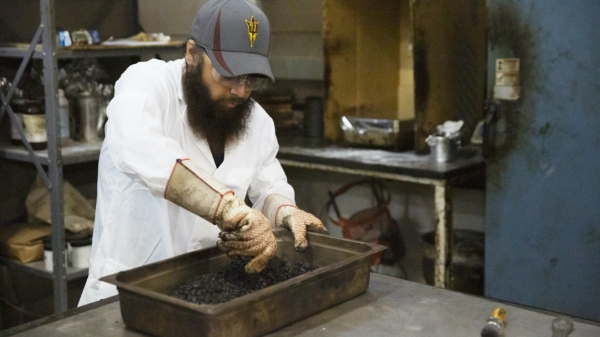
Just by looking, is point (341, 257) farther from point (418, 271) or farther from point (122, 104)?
point (418, 271)

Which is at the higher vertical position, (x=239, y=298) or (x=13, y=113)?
(x=13, y=113)

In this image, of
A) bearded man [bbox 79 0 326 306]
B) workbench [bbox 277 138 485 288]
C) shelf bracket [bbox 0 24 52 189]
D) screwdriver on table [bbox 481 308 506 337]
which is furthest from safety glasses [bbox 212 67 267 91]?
shelf bracket [bbox 0 24 52 189]

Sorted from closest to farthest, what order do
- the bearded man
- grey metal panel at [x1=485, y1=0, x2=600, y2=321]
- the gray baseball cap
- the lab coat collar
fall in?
the bearded man, the gray baseball cap, the lab coat collar, grey metal panel at [x1=485, y1=0, x2=600, y2=321]

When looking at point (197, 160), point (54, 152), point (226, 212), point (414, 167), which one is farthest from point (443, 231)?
point (54, 152)

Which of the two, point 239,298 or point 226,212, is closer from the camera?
point 239,298

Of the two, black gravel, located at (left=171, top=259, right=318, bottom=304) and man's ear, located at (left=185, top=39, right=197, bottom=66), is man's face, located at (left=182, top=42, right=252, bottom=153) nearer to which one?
man's ear, located at (left=185, top=39, right=197, bottom=66)

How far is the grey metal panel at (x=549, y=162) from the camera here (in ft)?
8.54

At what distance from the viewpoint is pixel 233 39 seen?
1798mm

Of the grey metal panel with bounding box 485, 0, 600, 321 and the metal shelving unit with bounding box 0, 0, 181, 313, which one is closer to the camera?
the grey metal panel with bounding box 485, 0, 600, 321

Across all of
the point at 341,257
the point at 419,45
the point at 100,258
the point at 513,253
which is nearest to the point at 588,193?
the point at 513,253

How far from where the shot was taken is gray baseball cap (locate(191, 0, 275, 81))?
1.79m

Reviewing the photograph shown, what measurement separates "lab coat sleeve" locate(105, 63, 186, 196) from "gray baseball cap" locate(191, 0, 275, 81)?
0.20m

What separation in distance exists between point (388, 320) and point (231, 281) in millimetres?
366

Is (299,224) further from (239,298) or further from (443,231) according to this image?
(443,231)
